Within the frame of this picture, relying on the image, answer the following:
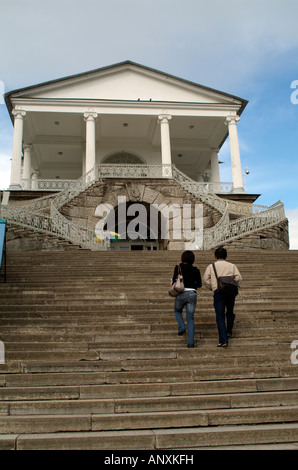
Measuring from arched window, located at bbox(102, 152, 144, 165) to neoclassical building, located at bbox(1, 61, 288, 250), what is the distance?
0.07 meters

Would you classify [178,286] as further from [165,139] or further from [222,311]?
[165,139]

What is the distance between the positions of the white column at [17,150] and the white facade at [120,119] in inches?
2.2

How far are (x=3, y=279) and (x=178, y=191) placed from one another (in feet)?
37.8

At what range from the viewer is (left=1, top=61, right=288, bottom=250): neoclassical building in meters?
17.0

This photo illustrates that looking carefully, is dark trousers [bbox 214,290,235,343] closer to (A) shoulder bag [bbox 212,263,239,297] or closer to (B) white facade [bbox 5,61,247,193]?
(A) shoulder bag [bbox 212,263,239,297]

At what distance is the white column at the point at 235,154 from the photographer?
25.0 m

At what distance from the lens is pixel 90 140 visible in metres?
24.3

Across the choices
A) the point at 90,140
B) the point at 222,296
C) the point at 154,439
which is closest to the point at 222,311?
the point at 222,296

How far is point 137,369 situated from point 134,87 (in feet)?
79.2

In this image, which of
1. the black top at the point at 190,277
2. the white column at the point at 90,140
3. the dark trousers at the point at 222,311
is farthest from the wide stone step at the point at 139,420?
the white column at the point at 90,140

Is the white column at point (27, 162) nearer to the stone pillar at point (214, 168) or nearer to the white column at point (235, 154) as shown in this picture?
the stone pillar at point (214, 168)

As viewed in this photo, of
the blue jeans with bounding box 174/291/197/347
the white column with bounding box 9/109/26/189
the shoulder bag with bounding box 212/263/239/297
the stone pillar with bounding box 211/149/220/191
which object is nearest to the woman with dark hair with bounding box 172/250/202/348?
the blue jeans with bounding box 174/291/197/347
